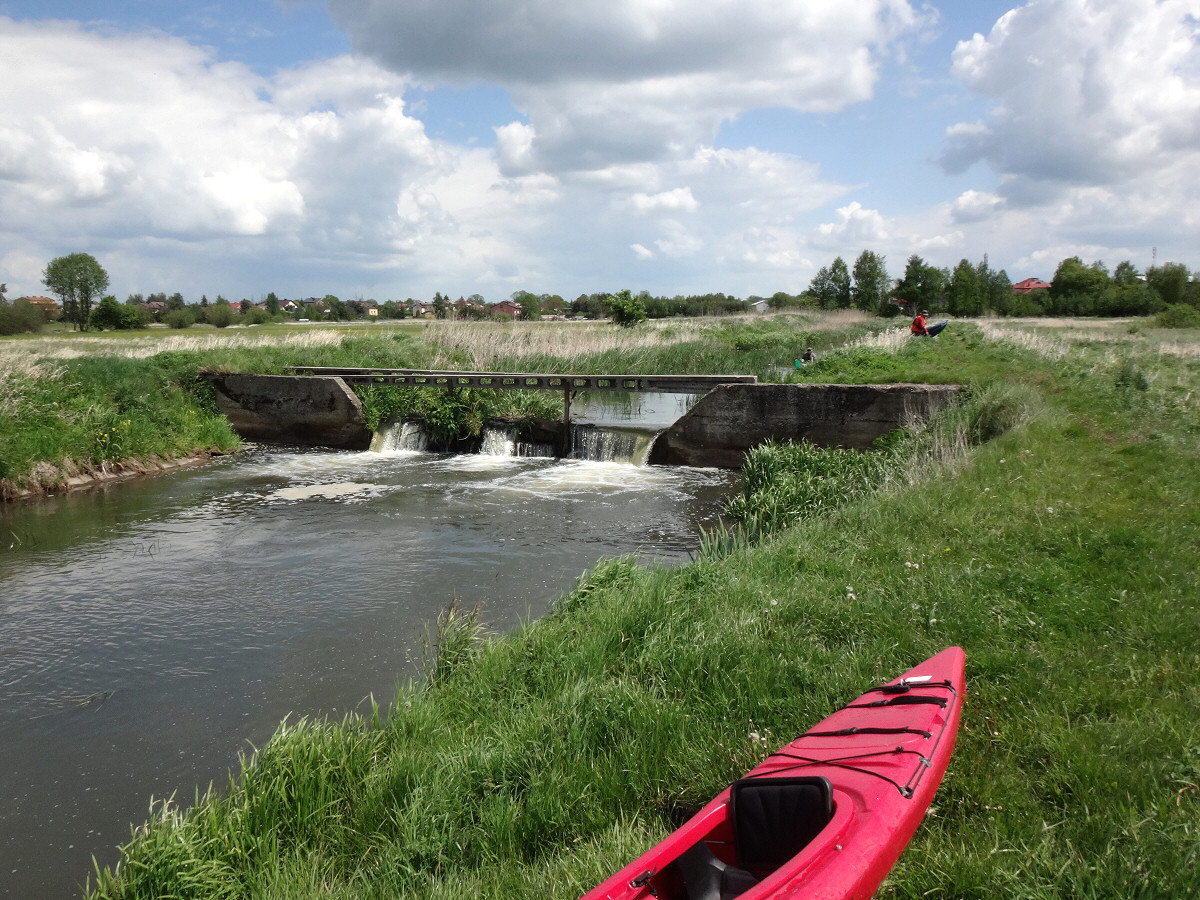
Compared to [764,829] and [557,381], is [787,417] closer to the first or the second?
[557,381]

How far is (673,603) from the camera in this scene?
5852mm

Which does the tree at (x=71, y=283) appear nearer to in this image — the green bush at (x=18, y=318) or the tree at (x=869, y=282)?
the green bush at (x=18, y=318)

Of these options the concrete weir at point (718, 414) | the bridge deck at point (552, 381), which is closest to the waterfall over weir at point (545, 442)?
the concrete weir at point (718, 414)

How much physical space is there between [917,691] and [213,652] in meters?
5.90

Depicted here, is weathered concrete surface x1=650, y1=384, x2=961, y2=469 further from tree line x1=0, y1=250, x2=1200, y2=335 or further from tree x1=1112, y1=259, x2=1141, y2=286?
tree x1=1112, y1=259, x2=1141, y2=286

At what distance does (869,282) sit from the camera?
6269cm

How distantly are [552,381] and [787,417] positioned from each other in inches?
222

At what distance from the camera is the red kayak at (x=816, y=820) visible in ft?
8.29

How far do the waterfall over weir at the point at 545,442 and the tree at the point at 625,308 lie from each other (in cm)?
2201

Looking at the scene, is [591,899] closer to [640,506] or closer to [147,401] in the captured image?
[640,506]

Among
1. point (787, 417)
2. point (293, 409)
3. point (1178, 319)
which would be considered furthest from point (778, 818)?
point (1178, 319)

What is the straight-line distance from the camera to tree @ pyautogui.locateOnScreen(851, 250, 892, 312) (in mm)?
62281

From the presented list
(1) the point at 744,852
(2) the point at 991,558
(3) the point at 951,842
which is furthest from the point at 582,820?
(2) the point at 991,558

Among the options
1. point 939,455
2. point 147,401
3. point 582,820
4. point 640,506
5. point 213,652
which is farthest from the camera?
point 147,401
